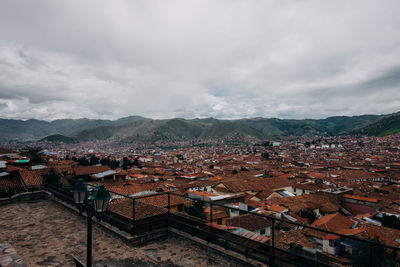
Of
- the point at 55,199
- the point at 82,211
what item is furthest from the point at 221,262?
the point at 55,199

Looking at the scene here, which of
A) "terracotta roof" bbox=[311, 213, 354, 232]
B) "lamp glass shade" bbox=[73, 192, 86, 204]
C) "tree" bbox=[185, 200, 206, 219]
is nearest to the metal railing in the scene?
"tree" bbox=[185, 200, 206, 219]

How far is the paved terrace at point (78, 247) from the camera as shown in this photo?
4.64m

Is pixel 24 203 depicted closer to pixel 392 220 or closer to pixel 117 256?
pixel 117 256

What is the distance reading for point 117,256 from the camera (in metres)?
4.87

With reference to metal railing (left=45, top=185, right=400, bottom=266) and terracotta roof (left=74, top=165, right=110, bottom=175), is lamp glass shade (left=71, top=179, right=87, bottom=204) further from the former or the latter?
terracotta roof (left=74, top=165, right=110, bottom=175)

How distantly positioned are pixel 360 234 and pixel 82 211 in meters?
13.3

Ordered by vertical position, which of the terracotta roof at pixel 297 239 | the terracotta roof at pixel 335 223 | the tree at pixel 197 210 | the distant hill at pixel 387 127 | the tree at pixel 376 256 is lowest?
the terracotta roof at pixel 335 223

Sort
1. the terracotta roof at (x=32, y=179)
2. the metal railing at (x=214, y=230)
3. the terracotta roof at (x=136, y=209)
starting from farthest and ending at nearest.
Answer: the terracotta roof at (x=32, y=179)
the terracotta roof at (x=136, y=209)
the metal railing at (x=214, y=230)

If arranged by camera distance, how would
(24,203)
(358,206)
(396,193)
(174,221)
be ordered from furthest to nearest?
(396,193), (358,206), (24,203), (174,221)

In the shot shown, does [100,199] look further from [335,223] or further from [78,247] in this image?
[335,223]

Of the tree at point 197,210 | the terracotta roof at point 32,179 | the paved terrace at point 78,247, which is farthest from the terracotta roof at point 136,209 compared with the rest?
the terracotta roof at point 32,179

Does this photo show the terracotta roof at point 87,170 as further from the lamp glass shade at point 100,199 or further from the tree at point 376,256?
the tree at point 376,256

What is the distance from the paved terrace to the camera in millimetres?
4642

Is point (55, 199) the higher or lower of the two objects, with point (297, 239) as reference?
higher
